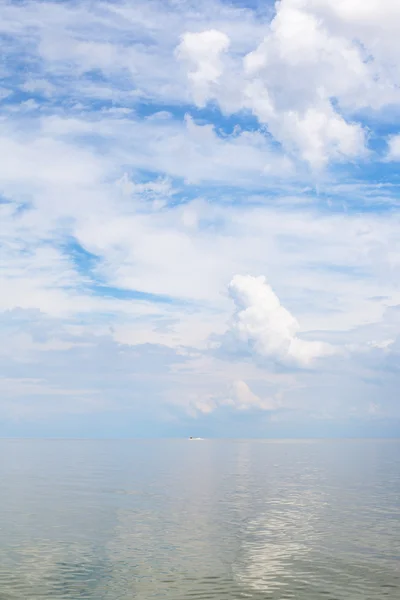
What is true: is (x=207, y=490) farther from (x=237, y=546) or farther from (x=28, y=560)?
(x=28, y=560)

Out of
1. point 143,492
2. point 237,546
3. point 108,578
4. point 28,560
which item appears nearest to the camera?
point 108,578

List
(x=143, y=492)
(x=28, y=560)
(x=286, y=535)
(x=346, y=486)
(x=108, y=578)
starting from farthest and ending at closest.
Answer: (x=346, y=486) → (x=143, y=492) → (x=286, y=535) → (x=28, y=560) → (x=108, y=578)

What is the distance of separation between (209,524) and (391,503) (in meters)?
39.9

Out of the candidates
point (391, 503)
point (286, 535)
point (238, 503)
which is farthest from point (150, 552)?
point (391, 503)

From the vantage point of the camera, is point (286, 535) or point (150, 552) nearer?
point (150, 552)

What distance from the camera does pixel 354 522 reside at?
87.7 meters

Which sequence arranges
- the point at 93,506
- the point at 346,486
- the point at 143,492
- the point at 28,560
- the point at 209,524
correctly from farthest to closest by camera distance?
the point at 346,486, the point at 143,492, the point at 93,506, the point at 209,524, the point at 28,560

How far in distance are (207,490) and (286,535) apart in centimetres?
5444

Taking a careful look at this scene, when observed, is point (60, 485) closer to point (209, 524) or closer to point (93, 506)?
point (93, 506)

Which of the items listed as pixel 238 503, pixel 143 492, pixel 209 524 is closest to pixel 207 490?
pixel 143 492

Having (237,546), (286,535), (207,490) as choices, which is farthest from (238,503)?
(237,546)

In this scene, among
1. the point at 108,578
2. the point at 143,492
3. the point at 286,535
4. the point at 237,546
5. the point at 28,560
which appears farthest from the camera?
the point at 143,492

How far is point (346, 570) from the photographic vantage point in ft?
195

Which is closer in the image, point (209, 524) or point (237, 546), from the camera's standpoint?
point (237, 546)
